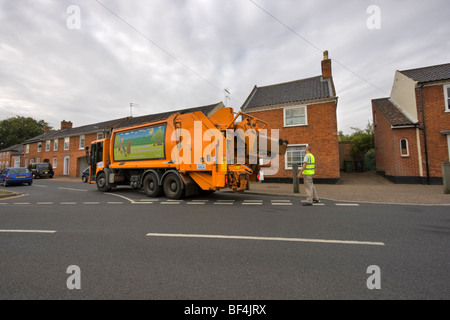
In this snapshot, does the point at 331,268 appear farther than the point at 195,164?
No

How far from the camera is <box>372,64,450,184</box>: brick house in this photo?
12492mm

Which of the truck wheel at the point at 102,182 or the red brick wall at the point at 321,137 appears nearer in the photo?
the truck wheel at the point at 102,182

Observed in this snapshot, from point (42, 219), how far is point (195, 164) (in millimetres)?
4418

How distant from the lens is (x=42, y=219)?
546cm

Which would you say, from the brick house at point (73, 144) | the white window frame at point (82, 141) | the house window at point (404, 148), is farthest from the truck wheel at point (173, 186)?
the white window frame at point (82, 141)

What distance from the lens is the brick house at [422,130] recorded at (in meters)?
12.5

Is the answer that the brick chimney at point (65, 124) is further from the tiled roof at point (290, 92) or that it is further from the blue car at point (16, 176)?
the tiled roof at point (290, 92)

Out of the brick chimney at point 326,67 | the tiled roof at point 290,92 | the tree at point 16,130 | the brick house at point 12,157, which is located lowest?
the brick house at point 12,157

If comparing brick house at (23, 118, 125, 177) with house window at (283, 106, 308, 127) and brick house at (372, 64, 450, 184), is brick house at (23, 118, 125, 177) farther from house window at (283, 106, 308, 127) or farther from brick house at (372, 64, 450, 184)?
brick house at (372, 64, 450, 184)

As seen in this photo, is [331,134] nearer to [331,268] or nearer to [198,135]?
[198,135]

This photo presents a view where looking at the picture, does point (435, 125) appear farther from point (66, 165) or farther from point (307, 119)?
point (66, 165)

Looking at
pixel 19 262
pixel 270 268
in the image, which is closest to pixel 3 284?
pixel 19 262

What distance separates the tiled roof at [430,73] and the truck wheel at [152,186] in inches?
621
